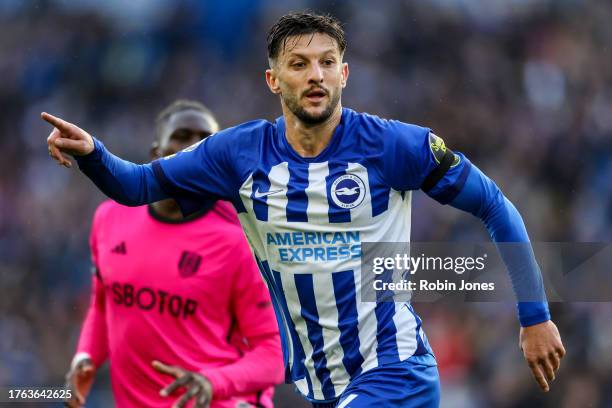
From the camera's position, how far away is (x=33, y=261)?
10992 millimetres

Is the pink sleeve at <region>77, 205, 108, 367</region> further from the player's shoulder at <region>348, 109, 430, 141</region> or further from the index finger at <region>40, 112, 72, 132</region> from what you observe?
the player's shoulder at <region>348, 109, 430, 141</region>

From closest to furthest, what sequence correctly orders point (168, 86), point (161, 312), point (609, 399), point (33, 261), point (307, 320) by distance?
point (307, 320) < point (161, 312) < point (609, 399) < point (33, 261) < point (168, 86)

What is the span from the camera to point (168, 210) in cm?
589

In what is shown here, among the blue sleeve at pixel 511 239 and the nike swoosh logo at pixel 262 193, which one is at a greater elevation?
the nike swoosh logo at pixel 262 193

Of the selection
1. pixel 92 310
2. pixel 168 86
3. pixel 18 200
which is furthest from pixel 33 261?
pixel 92 310

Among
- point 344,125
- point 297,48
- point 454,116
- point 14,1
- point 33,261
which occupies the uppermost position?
point 14,1

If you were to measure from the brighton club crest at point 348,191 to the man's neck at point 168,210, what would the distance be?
1.64 m

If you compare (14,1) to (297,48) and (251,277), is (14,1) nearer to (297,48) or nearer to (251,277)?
(251,277)

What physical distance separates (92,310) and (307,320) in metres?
1.94

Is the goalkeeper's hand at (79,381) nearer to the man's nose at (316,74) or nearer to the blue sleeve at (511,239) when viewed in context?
the man's nose at (316,74)

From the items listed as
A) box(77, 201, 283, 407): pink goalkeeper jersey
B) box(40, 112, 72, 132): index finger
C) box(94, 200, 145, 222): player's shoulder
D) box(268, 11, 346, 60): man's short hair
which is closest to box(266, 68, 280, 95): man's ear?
box(268, 11, 346, 60): man's short hair

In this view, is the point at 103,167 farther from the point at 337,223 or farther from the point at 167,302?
the point at 167,302

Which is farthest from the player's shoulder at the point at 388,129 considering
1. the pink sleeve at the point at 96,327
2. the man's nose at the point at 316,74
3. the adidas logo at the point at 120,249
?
the pink sleeve at the point at 96,327

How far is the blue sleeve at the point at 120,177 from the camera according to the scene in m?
4.43
